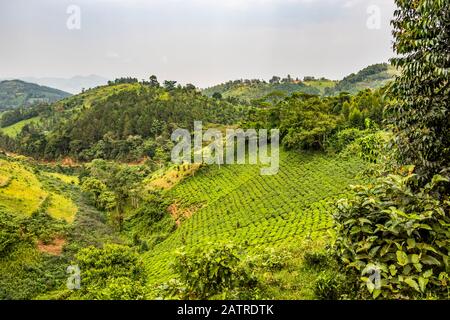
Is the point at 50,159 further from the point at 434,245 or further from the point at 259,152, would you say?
the point at 434,245

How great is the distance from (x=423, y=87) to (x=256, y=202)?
26143 millimetres

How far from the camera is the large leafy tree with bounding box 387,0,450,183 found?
538 centimetres

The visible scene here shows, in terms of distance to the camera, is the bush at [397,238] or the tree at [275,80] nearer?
the bush at [397,238]

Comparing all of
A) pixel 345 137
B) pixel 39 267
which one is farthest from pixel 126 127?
pixel 39 267

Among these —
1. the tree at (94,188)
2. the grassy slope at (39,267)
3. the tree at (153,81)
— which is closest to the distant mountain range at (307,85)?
the tree at (153,81)

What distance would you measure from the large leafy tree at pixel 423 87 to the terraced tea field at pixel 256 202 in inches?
565

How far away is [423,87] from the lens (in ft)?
19.3

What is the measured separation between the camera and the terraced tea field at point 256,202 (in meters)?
23.6

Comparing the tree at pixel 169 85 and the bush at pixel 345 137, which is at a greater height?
the tree at pixel 169 85

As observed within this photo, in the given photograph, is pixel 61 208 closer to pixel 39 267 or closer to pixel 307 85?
pixel 39 267

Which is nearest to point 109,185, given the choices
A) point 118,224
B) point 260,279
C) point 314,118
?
point 118,224

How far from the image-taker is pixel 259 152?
46.2 meters
